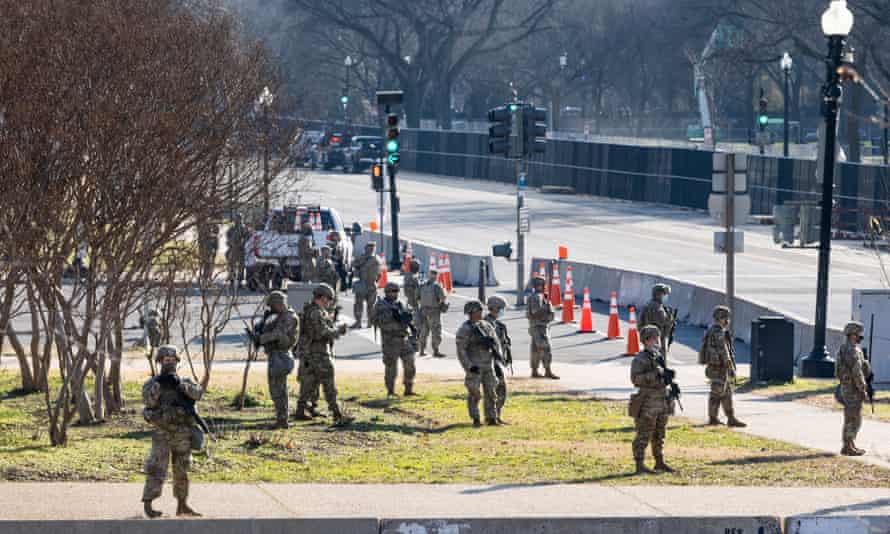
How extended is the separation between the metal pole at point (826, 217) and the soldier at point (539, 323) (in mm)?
3608

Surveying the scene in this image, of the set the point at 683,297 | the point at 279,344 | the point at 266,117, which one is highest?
the point at 266,117

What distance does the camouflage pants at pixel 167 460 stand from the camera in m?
12.4

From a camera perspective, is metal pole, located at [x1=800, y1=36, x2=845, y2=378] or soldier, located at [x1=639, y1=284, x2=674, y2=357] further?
metal pole, located at [x1=800, y1=36, x2=845, y2=378]

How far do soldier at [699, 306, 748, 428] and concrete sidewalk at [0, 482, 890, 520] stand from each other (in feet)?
13.1

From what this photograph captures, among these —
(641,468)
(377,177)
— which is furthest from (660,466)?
(377,177)

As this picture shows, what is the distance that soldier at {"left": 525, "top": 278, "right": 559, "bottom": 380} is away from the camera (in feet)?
76.0

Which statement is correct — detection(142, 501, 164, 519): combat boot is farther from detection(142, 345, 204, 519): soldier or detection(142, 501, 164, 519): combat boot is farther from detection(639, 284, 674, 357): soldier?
detection(639, 284, 674, 357): soldier

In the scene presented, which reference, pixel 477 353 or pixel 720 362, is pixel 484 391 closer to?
pixel 477 353

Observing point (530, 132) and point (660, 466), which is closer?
point (660, 466)

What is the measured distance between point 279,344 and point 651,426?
4271 millimetres

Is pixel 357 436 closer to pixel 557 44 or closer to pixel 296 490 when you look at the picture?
pixel 296 490

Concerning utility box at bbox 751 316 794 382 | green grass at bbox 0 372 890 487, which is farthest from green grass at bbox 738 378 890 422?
green grass at bbox 0 372 890 487

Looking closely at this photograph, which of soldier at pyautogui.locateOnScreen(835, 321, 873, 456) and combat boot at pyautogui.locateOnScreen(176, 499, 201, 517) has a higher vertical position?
soldier at pyautogui.locateOnScreen(835, 321, 873, 456)

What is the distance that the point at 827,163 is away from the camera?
23234mm
